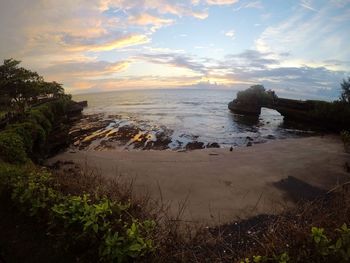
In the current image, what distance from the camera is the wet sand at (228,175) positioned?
1291 cm

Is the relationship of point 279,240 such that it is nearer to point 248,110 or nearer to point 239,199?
point 239,199

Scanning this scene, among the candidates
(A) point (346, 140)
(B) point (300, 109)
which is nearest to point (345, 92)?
(B) point (300, 109)

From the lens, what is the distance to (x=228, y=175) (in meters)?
17.3

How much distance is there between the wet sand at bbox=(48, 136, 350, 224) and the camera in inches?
508

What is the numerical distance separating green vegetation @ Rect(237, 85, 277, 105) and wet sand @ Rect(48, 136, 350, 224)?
31.6m

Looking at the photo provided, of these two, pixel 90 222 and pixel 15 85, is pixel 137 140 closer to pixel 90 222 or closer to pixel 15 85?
pixel 15 85

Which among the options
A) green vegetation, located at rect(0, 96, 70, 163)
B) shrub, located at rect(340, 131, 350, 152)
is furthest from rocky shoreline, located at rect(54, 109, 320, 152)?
shrub, located at rect(340, 131, 350, 152)

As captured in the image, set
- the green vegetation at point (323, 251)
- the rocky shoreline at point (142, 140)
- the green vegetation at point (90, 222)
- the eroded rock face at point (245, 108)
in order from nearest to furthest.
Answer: the green vegetation at point (323, 251) → the green vegetation at point (90, 222) → the rocky shoreline at point (142, 140) → the eroded rock face at point (245, 108)

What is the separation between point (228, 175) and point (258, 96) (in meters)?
45.6

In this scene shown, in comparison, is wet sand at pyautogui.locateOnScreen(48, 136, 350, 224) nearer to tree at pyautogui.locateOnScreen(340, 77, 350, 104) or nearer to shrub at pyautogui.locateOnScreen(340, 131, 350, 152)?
shrub at pyautogui.locateOnScreen(340, 131, 350, 152)

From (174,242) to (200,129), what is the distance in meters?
35.4

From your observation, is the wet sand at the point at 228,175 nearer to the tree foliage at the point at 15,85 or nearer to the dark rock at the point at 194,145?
the dark rock at the point at 194,145

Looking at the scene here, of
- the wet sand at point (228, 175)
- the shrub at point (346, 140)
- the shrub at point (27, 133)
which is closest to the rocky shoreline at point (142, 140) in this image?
the wet sand at point (228, 175)

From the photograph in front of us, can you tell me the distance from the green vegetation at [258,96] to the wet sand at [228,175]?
104ft
